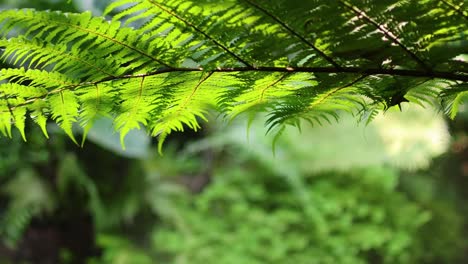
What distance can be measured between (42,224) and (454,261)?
250 cm

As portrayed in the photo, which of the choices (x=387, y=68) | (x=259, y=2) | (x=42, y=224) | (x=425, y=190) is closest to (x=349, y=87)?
(x=387, y=68)

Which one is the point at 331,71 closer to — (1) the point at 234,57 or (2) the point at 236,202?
(1) the point at 234,57

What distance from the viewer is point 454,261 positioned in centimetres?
323

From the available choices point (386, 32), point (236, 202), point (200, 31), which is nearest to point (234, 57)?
point (200, 31)

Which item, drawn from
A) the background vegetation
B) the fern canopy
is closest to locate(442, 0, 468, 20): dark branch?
the fern canopy

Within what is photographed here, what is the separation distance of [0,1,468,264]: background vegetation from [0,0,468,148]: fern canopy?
159cm

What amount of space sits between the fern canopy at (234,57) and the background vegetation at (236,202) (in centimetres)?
159

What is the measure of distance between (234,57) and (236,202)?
91.9 inches

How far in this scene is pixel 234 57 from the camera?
0.55m

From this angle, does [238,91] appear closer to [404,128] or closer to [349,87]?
[349,87]

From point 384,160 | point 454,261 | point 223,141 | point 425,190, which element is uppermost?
point 223,141

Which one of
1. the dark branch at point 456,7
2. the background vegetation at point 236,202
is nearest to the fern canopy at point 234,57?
the dark branch at point 456,7

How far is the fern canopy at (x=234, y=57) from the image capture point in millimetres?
499

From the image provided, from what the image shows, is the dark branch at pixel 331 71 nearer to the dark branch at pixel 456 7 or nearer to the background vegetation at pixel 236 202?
the dark branch at pixel 456 7
